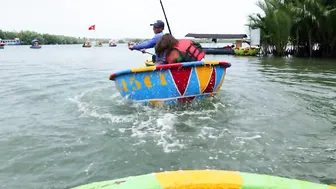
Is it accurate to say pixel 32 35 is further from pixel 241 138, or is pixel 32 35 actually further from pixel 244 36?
pixel 241 138

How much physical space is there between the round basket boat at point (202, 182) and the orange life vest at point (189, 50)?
436cm

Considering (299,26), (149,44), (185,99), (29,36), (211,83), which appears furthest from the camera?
(29,36)

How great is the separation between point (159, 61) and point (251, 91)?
2.58 metres

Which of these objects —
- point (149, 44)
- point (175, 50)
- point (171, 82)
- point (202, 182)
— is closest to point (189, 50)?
point (175, 50)

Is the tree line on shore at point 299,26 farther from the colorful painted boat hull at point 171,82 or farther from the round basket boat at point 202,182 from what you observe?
the round basket boat at point 202,182

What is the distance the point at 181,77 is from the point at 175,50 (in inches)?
28.7

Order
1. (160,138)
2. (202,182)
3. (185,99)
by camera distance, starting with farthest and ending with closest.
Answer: (185,99) → (160,138) → (202,182)

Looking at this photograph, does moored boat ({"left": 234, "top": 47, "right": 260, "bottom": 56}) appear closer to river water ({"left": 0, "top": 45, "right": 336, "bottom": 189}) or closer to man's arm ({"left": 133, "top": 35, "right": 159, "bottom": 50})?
river water ({"left": 0, "top": 45, "right": 336, "bottom": 189})

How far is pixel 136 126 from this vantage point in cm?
477

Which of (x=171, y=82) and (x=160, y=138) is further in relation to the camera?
(x=171, y=82)

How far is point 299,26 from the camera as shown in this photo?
23.1 metres

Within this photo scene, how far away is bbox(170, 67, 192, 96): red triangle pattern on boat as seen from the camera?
5.52m

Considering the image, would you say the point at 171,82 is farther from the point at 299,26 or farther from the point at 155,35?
the point at 299,26

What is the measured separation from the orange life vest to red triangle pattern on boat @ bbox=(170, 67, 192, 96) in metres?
0.63
